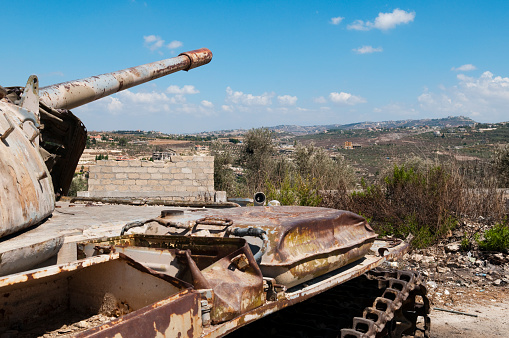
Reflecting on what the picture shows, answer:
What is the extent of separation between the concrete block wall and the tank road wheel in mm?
9945

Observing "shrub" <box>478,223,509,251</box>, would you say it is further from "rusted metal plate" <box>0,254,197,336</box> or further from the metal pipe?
"rusted metal plate" <box>0,254,197,336</box>

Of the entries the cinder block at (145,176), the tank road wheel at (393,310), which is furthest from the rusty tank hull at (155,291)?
the cinder block at (145,176)

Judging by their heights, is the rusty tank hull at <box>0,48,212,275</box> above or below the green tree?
above

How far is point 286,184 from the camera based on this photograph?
1091 cm

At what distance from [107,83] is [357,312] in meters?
4.35

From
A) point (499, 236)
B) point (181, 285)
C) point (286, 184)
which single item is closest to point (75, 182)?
point (286, 184)

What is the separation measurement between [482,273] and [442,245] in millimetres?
1204

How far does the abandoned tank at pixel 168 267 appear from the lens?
7.53ft

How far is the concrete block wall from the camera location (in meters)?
15.3

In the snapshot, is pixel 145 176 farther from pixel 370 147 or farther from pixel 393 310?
pixel 370 147

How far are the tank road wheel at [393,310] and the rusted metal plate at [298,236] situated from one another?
1.55 ft

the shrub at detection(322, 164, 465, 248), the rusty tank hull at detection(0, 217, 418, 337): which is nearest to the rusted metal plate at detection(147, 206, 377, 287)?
the rusty tank hull at detection(0, 217, 418, 337)

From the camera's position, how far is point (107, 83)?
6.66m

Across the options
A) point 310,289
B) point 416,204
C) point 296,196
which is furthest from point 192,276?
point 416,204
